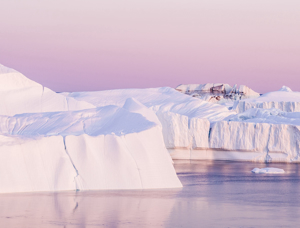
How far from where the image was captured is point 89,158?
41.3 ft

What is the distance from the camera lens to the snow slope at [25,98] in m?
19.4

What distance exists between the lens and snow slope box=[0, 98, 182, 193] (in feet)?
39.2

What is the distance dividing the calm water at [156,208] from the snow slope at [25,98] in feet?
22.1

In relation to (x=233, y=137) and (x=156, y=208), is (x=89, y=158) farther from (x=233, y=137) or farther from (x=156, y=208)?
(x=233, y=137)

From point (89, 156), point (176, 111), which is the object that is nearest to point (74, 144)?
point (89, 156)

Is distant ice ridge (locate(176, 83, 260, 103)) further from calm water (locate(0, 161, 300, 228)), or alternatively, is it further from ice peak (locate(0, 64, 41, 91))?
calm water (locate(0, 161, 300, 228))

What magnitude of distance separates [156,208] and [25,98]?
34.1ft

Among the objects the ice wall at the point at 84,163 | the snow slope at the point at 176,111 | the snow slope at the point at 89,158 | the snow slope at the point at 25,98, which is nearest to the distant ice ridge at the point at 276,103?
the snow slope at the point at 176,111

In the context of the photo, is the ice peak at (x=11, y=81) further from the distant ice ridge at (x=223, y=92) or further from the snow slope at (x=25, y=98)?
the distant ice ridge at (x=223, y=92)

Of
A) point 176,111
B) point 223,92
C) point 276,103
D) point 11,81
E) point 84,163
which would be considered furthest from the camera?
point 223,92

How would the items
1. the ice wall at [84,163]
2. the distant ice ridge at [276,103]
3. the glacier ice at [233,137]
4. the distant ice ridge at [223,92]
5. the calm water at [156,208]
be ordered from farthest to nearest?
the distant ice ridge at [223,92] → the distant ice ridge at [276,103] → the glacier ice at [233,137] → the ice wall at [84,163] → the calm water at [156,208]

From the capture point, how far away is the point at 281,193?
14742mm

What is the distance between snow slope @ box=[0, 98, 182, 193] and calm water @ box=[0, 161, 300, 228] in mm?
420

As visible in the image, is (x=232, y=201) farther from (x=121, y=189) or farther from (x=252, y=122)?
(x=252, y=122)
